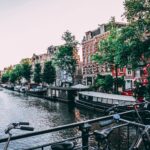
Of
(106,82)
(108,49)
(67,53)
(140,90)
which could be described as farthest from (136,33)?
(67,53)

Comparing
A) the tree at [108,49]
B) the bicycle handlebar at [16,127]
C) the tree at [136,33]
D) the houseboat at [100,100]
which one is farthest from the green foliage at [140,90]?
the bicycle handlebar at [16,127]

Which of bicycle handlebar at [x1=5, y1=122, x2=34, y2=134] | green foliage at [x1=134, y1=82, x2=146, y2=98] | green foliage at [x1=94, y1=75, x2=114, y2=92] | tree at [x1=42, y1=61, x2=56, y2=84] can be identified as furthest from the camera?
tree at [x1=42, y1=61, x2=56, y2=84]

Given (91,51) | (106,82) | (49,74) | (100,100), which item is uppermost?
(91,51)

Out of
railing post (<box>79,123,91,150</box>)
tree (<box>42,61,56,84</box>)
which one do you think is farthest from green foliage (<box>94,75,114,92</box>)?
railing post (<box>79,123,91,150</box>)

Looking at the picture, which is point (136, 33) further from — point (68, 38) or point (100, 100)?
point (68, 38)

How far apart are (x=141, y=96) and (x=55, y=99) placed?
89.6 ft

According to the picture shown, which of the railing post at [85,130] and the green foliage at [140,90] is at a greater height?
the railing post at [85,130]

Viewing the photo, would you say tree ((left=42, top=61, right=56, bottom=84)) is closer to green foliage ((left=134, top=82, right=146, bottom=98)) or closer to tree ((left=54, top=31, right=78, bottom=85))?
tree ((left=54, top=31, right=78, bottom=85))

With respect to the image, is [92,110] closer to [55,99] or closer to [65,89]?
[65,89]

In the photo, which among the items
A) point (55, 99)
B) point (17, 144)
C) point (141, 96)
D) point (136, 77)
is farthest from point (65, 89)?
point (17, 144)

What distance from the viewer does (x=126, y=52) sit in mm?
24234

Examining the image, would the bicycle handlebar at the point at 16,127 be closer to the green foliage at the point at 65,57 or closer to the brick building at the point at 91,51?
the brick building at the point at 91,51

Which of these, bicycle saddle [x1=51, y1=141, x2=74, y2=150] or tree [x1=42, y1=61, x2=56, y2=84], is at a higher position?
tree [x1=42, y1=61, x2=56, y2=84]

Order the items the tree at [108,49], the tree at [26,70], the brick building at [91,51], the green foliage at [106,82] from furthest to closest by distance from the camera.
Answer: the tree at [26,70]
the brick building at [91,51]
the green foliage at [106,82]
the tree at [108,49]
